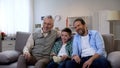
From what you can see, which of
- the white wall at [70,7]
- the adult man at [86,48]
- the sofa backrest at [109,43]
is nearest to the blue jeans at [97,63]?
the adult man at [86,48]

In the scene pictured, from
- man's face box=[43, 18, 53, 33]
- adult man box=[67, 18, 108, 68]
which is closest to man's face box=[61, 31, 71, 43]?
adult man box=[67, 18, 108, 68]

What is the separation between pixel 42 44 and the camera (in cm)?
305

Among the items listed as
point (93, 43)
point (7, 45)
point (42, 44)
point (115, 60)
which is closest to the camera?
point (115, 60)

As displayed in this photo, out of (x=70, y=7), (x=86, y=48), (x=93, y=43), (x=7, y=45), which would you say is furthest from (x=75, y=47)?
(x=70, y=7)

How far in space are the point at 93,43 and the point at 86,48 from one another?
0.39ft

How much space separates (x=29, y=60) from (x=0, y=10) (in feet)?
9.57

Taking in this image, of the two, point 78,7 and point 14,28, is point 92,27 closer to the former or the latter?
point 78,7

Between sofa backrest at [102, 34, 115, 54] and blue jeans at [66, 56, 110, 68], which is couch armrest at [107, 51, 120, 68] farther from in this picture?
sofa backrest at [102, 34, 115, 54]

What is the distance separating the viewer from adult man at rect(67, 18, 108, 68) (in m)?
2.56

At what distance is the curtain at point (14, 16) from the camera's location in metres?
5.32

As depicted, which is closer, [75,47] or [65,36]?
[75,47]

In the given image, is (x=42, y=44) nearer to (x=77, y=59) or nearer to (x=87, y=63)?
(x=77, y=59)

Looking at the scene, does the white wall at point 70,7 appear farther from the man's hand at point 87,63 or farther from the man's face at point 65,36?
the man's hand at point 87,63

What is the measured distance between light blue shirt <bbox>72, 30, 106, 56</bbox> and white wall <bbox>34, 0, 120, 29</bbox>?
2753mm
